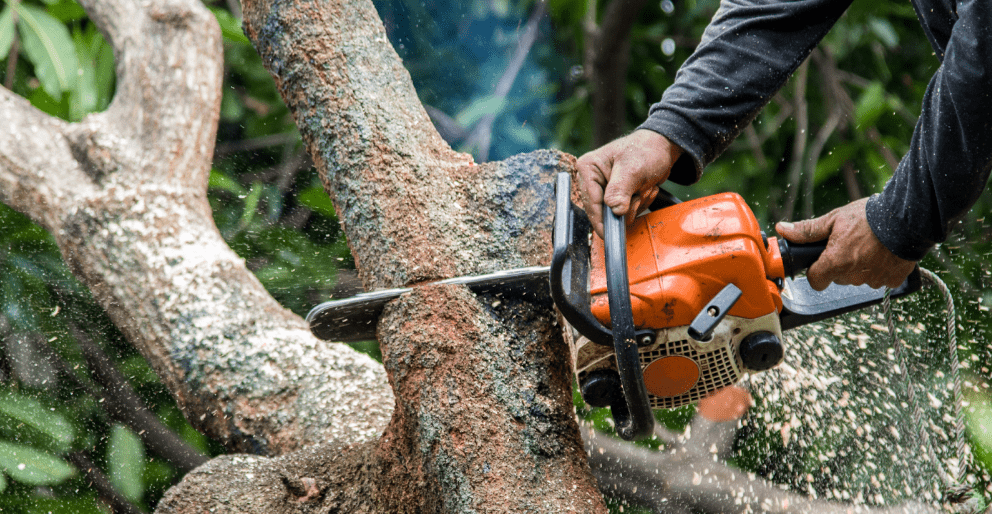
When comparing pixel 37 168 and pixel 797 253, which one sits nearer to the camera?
pixel 797 253

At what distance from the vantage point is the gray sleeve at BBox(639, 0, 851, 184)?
116 cm

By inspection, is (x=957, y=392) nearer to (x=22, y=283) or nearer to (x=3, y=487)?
(x=3, y=487)

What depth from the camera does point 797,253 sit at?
112cm

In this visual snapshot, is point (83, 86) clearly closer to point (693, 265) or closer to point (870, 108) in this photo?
point (693, 265)

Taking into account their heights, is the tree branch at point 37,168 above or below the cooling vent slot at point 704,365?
above

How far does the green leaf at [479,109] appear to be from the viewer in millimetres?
2353

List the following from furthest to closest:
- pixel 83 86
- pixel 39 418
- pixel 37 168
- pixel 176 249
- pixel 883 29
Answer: pixel 883 29, pixel 83 86, pixel 39 418, pixel 37 168, pixel 176 249

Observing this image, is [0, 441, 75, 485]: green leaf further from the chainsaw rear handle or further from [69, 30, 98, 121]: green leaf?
the chainsaw rear handle

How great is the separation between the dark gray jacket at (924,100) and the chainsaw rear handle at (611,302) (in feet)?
0.92

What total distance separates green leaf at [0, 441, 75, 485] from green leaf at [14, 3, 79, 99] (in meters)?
1.33

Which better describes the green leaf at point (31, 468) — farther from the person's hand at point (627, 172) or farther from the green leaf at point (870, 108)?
the green leaf at point (870, 108)

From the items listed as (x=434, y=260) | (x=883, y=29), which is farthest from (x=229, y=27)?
(x=883, y=29)

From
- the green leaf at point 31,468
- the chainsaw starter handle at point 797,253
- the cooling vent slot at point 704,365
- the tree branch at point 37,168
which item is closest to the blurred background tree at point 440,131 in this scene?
the green leaf at point 31,468

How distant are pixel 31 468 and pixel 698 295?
6.06 feet
